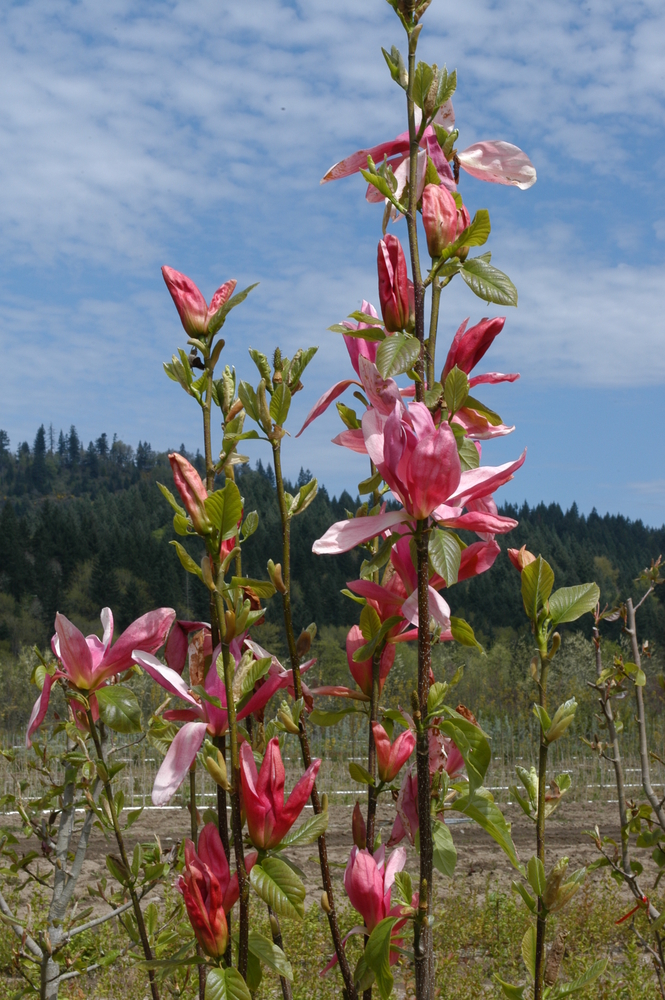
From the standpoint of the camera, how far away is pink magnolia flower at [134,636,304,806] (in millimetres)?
752

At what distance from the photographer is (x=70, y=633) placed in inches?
37.2

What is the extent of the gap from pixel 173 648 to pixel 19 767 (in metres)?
10.6

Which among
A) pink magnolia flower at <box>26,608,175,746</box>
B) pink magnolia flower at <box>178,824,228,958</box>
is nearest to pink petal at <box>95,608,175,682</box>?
pink magnolia flower at <box>26,608,175,746</box>

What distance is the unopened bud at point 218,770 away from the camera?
71 cm

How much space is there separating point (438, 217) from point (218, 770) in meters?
0.60

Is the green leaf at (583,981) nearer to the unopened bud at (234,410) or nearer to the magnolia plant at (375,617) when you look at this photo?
the magnolia plant at (375,617)

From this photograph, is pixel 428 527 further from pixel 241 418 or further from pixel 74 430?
pixel 74 430

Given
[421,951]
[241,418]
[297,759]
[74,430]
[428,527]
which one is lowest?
[297,759]

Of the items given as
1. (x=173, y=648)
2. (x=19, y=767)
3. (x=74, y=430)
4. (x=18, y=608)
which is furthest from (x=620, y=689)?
(x=74, y=430)

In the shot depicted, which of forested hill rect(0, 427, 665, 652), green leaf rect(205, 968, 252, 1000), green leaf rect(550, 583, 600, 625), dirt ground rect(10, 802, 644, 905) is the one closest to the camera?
green leaf rect(205, 968, 252, 1000)

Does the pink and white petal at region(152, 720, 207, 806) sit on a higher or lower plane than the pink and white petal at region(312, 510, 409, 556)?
lower

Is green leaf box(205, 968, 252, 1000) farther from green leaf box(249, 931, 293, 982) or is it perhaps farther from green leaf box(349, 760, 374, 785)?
green leaf box(349, 760, 374, 785)

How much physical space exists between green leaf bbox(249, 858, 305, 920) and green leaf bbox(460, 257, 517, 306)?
590 millimetres

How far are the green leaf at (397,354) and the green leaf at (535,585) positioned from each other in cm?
27
